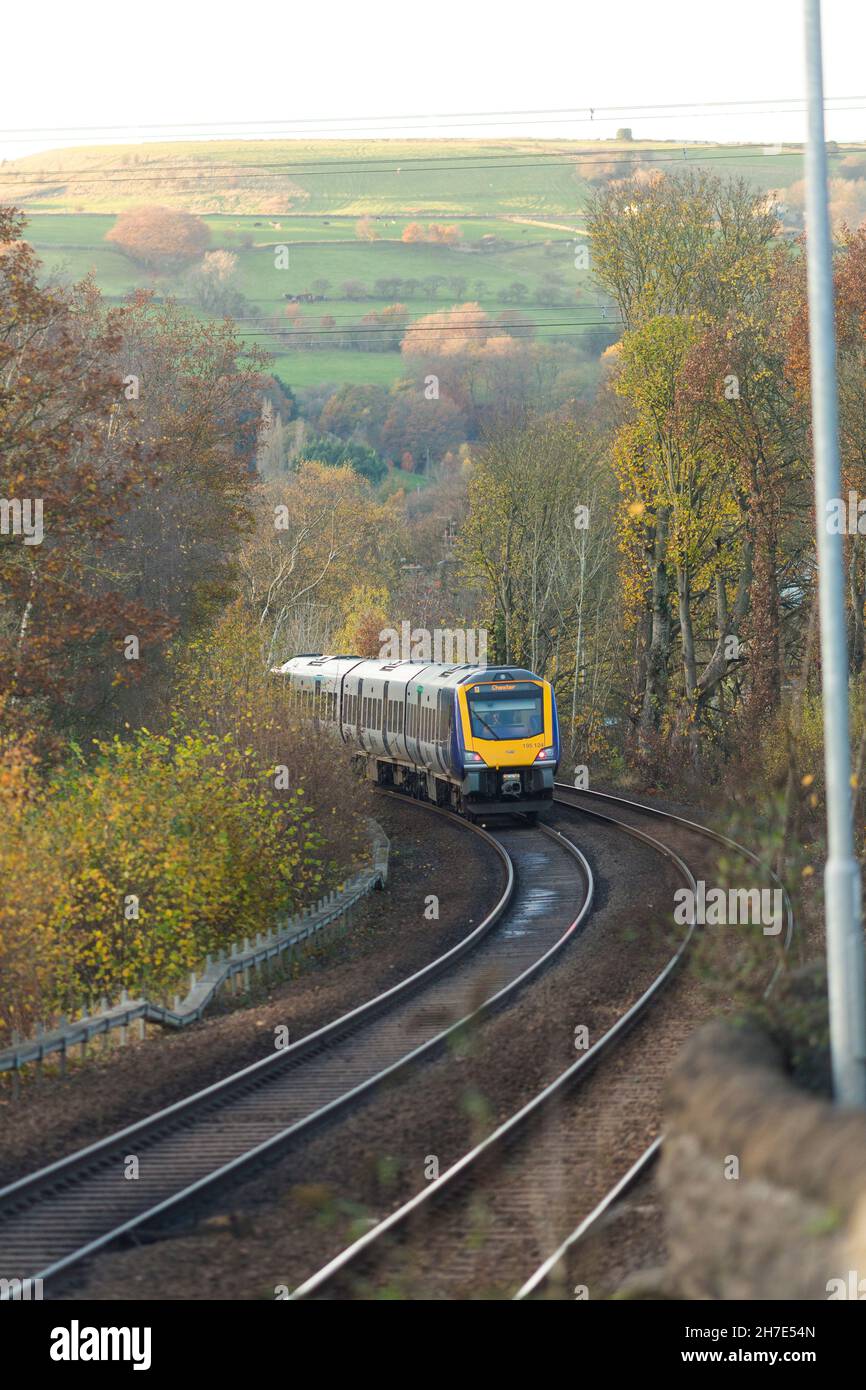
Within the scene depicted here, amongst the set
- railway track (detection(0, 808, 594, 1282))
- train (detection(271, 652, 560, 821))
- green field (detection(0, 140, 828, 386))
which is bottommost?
train (detection(271, 652, 560, 821))

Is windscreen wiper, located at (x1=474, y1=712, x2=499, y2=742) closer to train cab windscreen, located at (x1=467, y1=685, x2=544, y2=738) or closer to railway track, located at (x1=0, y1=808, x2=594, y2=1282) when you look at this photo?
train cab windscreen, located at (x1=467, y1=685, x2=544, y2=738)

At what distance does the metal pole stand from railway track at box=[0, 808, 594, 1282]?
5.04 meters

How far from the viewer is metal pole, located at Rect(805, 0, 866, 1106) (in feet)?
29.8

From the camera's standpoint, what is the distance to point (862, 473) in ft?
103

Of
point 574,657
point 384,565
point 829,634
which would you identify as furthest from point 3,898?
point 384,565

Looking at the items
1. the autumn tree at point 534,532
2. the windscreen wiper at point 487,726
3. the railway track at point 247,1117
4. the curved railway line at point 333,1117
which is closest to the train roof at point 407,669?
the windscreen wiper at point 487,726

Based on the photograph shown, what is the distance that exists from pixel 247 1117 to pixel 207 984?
5314 millimetres

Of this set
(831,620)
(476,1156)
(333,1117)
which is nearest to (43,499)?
(333,1117)

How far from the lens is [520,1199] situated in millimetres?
11398

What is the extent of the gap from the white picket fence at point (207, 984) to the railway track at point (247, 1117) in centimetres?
195

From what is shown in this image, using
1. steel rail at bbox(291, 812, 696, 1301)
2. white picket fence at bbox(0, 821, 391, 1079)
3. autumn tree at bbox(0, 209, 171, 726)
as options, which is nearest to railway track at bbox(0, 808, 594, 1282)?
steel rail at bbox(291, 812, 696, 1301)

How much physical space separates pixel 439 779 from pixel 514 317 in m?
117

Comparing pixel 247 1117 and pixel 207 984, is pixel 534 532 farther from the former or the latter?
pixel 247 1117
